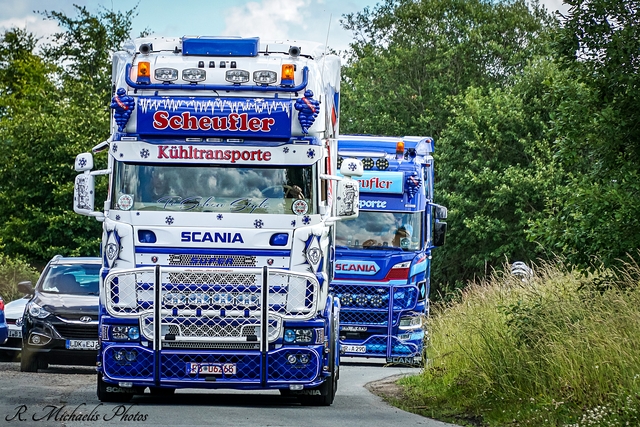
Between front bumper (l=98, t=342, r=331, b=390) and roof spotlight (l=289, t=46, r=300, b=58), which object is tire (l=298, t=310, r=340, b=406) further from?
roof spotlight (l=289, t=46, r=300, b=58)

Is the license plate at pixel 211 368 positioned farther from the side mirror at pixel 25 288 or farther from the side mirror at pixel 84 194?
the side mirror at pixel 25 288

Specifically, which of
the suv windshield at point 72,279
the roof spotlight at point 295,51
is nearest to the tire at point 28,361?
the suv windshield at point 72,279

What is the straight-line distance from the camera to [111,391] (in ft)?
42.3

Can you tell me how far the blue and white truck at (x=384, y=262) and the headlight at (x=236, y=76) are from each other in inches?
347

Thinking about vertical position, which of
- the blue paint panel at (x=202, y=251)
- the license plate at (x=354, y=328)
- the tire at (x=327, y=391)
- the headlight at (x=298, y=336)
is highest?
the blue paint panel at (x=202, y=251)

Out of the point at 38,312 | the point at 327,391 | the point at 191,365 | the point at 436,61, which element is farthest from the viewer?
the point at 436,61

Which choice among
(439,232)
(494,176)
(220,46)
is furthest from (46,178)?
(220,46)

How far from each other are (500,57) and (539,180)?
1221 cm

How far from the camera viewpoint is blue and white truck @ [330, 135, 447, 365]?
2159cm

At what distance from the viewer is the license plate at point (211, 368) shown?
1232 centimetres

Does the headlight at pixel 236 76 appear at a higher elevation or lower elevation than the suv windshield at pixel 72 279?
higher

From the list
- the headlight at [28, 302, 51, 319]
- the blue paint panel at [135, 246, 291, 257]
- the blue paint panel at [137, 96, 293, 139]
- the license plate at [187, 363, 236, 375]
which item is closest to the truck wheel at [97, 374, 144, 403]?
the license plate at [187, 363, 236, 375]

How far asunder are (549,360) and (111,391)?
4.68 m

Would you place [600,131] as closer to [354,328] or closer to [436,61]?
[354,328]
